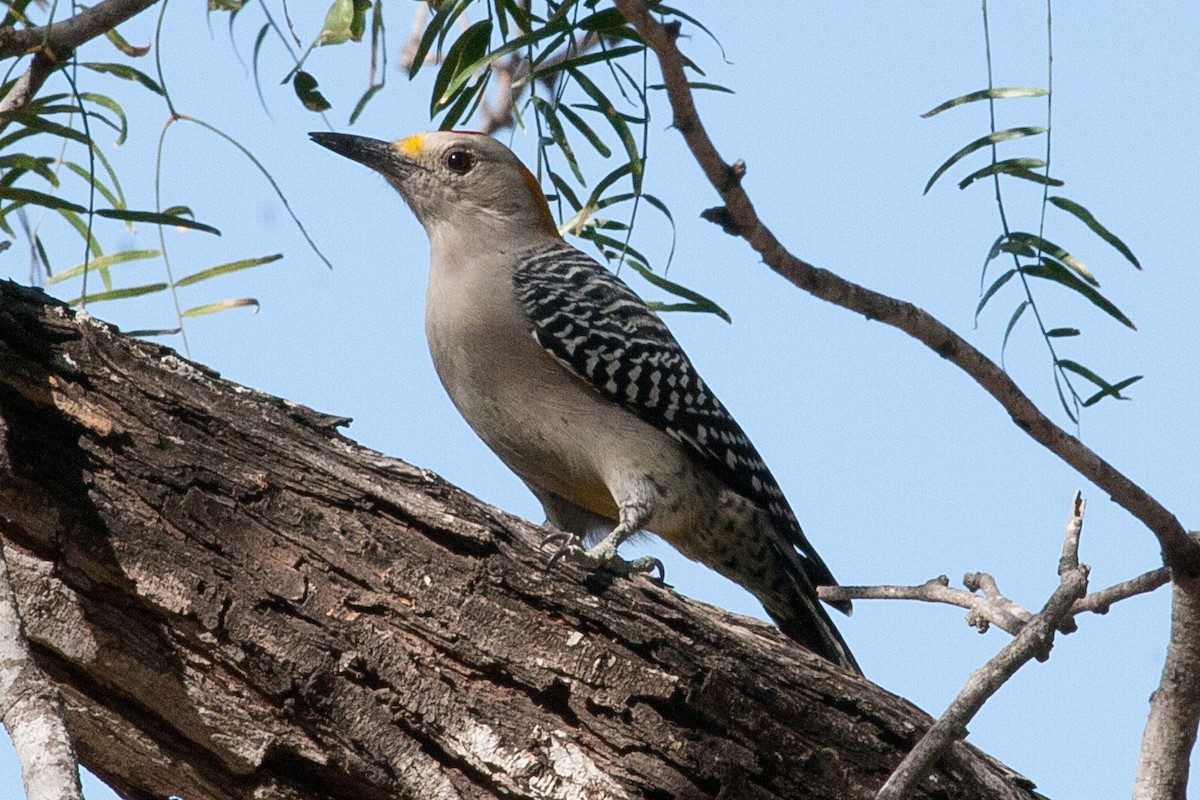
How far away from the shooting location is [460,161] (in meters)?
6.49

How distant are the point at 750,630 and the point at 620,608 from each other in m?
0.42

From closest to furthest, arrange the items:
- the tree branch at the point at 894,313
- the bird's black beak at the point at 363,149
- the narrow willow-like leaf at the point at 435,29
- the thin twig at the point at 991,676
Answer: the thin twig at the point at 991,676, the tree branch at the point at 894,313, the narrow willow-like leaf at the point at 435,29, the bird's black beak at the point at 363,149

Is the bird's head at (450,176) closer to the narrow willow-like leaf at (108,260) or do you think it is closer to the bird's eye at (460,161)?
the bird's eye at (460,161)

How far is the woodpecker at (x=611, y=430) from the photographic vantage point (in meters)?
5.40

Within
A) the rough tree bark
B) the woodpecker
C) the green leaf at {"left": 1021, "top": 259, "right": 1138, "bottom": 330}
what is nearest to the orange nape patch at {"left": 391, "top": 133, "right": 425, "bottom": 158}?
the woodpecker

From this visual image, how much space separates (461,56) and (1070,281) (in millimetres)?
1929

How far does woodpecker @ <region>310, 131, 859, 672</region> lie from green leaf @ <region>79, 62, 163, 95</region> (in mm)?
1734

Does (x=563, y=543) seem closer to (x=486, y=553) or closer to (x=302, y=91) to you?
(x=486, y=553)

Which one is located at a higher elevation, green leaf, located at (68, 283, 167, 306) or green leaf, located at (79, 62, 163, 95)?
green leaf, located at (79, 62, 163, 95)

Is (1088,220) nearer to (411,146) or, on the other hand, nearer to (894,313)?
(894,313)

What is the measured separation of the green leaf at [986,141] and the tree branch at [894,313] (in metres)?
0.51

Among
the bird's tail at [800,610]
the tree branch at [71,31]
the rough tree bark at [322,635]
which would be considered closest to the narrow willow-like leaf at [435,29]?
the tree branch at [71,31]

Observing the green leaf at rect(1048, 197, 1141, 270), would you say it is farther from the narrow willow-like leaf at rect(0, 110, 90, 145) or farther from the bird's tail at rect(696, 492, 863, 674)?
the narrow willow-like leaf at rect(0, 110, 90, 145)

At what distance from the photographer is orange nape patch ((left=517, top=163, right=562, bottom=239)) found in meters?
6.70
